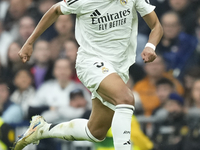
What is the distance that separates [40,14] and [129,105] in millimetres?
4052

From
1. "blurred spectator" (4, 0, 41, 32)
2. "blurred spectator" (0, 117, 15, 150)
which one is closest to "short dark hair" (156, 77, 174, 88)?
"blurred spectator" (0, 117, 15, 150)

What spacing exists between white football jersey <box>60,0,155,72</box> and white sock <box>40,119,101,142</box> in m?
0.72

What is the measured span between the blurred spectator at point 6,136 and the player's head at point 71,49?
4.84 ft

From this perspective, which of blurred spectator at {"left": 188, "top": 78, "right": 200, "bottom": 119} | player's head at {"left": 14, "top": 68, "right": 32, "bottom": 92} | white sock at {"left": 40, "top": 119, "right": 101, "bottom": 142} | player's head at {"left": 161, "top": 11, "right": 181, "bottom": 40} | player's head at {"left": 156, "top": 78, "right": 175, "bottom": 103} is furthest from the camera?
player's head at {"left": 14, "top": 68, "right": 32, "bottom": 92}

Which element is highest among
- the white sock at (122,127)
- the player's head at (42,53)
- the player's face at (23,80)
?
the white sock at (122,127)

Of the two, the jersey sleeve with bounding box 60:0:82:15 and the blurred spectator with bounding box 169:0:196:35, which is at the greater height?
the jersey sleeve with bounding box 60:0:82:15

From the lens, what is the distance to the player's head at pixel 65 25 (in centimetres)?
677

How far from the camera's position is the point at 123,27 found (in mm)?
4102

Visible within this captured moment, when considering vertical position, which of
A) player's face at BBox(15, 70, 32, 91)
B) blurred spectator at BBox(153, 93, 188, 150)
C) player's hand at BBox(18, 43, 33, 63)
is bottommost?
blurred spectator at BBox(153, 93, 188, 150)

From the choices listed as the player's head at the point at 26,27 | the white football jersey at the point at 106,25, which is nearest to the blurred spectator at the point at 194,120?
the white football jersey at the point at 106,25

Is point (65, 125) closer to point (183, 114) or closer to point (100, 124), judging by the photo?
point (100, 124)

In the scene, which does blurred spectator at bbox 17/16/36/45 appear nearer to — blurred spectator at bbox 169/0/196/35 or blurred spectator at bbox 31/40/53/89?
blurred spectator at bbox 31/40/53/89

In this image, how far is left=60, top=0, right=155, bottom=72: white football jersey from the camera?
4012 millimetres

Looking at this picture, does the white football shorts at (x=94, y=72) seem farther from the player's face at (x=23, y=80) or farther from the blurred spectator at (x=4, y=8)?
the blurred spectator at (x=4, y=8)
